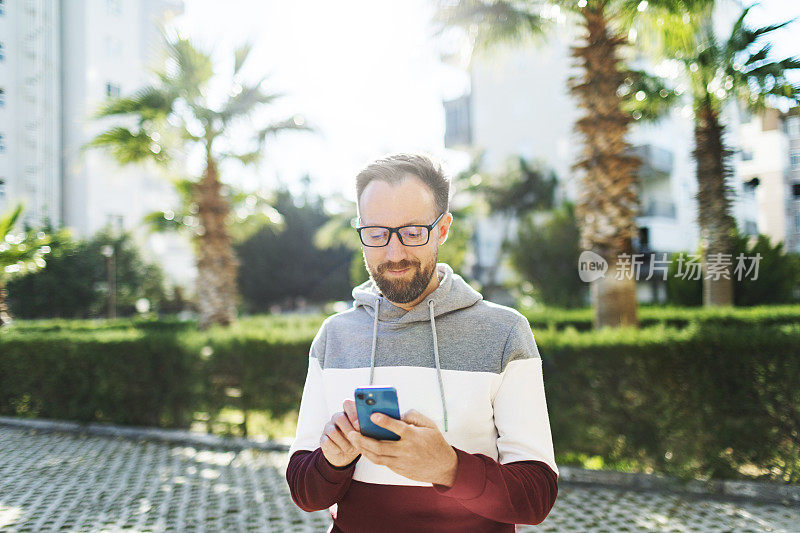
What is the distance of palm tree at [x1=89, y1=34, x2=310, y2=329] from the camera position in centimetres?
1131

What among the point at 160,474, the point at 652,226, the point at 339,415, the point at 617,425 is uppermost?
the point at 652,226

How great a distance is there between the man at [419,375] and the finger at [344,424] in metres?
0.09

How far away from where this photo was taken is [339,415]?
58.5 inches

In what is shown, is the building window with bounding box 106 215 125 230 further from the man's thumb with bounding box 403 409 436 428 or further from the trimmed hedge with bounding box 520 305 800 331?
the man's thumb with bounding box 403 409 436 428

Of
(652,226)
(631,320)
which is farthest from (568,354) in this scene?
(652,226)

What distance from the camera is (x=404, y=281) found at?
5.94 feet

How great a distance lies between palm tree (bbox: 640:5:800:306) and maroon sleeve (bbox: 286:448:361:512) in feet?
27.7

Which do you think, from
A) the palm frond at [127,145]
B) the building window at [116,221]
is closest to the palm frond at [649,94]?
the palm frond at [127,145]

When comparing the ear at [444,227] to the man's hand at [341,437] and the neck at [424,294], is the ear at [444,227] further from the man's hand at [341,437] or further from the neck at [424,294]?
the man's hand at [341,437]

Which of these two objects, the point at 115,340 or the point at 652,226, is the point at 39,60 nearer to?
the point at 115,340

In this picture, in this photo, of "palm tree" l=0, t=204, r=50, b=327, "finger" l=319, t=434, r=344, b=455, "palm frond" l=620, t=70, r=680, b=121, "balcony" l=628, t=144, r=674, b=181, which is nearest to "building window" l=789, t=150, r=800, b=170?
"balcony" l=628, t=144, r=674, b=181

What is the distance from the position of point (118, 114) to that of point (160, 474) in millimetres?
7275

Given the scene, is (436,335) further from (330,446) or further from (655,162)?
(655,162)

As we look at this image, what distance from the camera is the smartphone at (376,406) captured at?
135 cm
